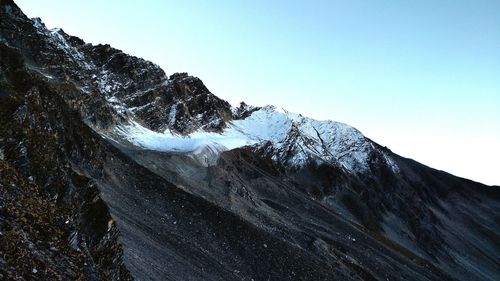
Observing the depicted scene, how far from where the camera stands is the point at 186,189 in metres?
64.5

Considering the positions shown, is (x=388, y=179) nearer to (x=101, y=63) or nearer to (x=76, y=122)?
(x=101, y=63)

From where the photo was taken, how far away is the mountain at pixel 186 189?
82.7ft

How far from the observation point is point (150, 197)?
52.4 metres

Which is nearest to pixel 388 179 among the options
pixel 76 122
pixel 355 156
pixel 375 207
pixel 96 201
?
pixel 355 156

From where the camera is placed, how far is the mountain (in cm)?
2520

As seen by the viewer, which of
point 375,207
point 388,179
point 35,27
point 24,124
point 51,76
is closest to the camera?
point 24,124

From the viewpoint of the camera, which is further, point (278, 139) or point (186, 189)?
point (278, 139)

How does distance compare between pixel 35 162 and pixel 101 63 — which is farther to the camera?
pixel 101 63

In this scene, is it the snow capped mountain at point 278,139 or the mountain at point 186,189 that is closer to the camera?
the mountain at point 186,189

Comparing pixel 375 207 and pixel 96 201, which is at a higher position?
pixel 375 207

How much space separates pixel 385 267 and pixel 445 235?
7946cm

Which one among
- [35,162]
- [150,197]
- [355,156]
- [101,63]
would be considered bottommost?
[150,197]

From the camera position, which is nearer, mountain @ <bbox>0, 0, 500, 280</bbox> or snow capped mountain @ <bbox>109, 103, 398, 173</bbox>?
mountain @ <bbox>0, 0, 500, 280</bbox>

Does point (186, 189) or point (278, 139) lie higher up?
point (278, 139)
